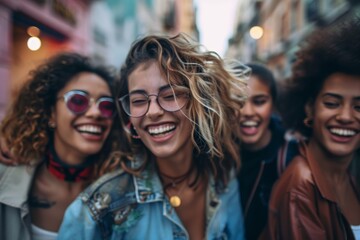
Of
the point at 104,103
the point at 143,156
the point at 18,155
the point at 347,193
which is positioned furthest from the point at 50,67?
the point at 347,193

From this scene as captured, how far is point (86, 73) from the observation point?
2.33 meters

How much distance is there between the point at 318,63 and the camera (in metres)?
1.94

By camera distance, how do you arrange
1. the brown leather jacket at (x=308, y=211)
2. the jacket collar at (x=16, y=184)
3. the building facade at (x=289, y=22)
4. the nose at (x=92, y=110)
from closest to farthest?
the brown leather jacket at (x=308, y=211) → the jacket collar at (x=16, y=184) → the nose at (x=92, y=110) → the building facade at (x=289, y=22)

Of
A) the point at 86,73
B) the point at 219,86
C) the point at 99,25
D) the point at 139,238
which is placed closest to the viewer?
the point at 139,238

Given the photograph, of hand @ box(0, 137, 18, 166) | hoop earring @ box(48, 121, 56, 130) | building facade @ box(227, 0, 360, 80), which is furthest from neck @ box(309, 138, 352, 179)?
building facade @ box(227, 0, 360, 80)

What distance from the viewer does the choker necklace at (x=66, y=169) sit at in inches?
85.4

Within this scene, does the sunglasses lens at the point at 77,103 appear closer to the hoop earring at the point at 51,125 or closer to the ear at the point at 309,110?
the hoop earring at the point at 51,125

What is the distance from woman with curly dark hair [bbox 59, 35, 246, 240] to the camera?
5.69 feet

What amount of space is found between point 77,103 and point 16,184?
2.42 feet

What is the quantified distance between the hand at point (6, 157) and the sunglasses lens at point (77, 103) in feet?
1.91

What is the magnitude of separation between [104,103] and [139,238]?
1.08 metres

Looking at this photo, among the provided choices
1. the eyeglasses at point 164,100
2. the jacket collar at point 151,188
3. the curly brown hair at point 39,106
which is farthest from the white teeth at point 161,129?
the curly brown hair at point 39,106

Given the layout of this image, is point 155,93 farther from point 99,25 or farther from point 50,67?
point 99,25

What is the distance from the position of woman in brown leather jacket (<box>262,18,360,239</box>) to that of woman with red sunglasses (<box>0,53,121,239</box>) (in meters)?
1.34
